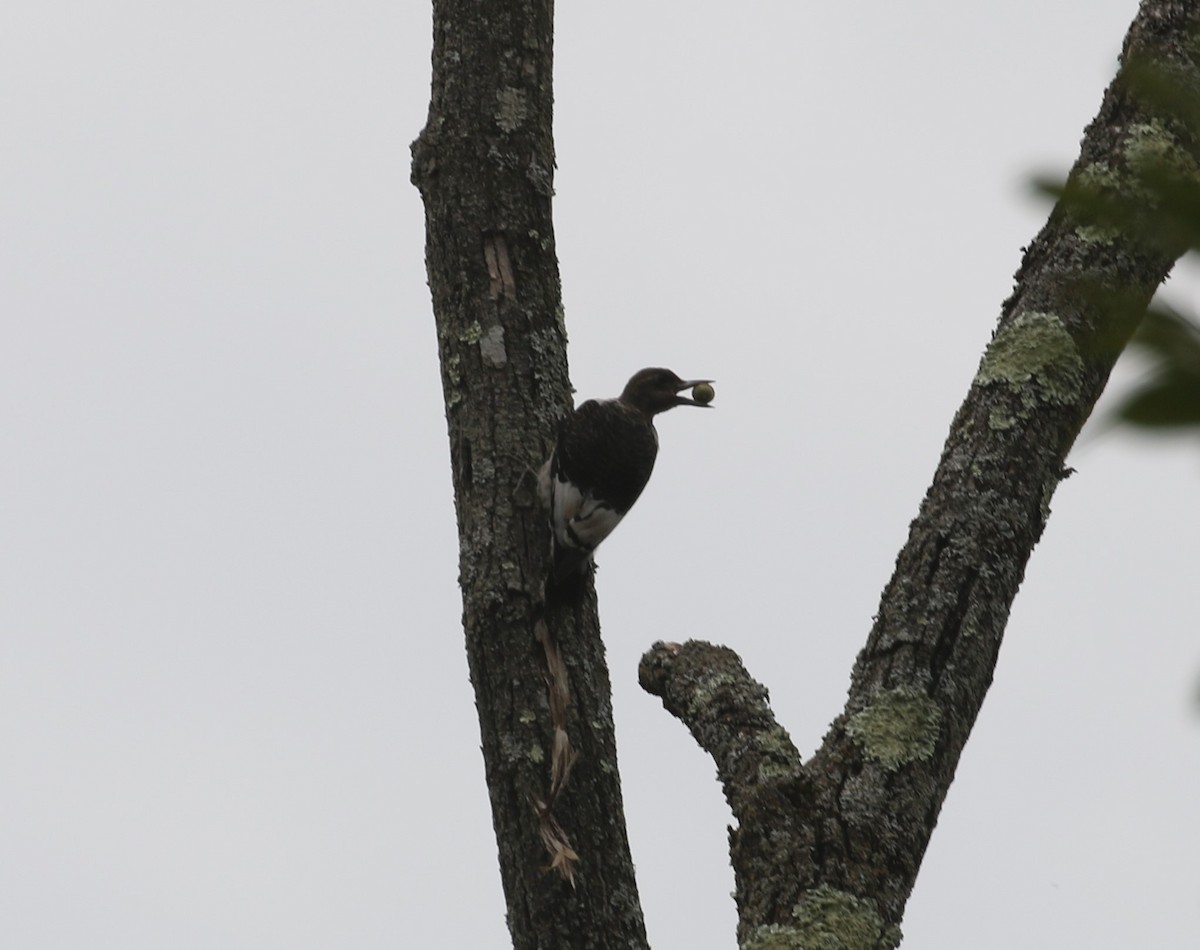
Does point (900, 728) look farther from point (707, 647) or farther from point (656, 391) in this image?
point (656, 391)

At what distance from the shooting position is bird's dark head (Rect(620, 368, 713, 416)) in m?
6.09

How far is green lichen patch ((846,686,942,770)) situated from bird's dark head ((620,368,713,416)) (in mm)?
2996

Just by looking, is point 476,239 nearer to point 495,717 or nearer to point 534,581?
point 534,581

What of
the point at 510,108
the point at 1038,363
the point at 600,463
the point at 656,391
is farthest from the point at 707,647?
the point at 656,391

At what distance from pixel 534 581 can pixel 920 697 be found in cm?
84

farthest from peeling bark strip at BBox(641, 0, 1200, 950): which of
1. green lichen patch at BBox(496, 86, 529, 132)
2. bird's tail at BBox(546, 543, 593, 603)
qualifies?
green lichen patch at BBox(496, 86, 529, 132)

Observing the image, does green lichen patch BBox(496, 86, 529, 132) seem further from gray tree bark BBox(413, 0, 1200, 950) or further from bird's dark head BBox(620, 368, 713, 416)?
bird's dark head BBox(620, 368, 713, 416)

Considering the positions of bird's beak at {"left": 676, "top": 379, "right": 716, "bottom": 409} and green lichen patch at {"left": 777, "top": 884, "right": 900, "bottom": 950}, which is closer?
green lichen patch at {"left": 777, "top": 884, "right": 900, "bottom": 950}

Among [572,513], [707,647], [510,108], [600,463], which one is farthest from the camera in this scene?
[600,463]

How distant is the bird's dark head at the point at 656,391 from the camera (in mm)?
6090

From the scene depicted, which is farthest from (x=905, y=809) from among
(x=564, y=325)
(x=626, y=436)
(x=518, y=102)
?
(x=626, y=436)

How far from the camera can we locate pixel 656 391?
609 cm

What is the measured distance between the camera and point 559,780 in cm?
322

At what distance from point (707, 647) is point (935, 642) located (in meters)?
0.70
